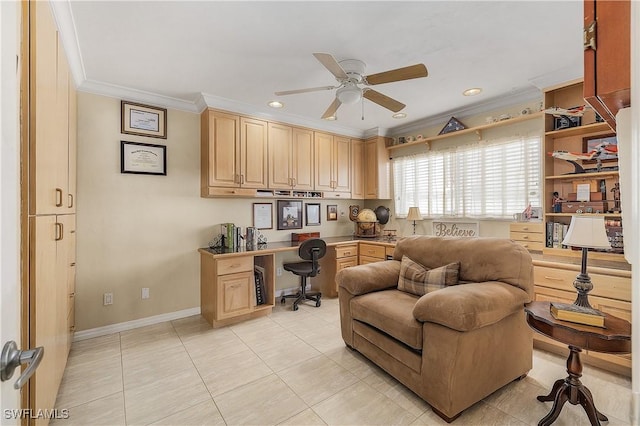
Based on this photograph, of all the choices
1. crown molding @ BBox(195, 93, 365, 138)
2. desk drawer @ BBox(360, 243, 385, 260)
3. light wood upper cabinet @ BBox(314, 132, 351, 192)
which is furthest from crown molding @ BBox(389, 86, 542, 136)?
desk drawer @ BBox(360, 243, 385, 260)

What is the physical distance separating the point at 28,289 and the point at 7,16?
3.51 feet

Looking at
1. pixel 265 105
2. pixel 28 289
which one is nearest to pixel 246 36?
pixel 265 105

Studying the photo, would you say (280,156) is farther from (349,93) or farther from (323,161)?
(349,93)

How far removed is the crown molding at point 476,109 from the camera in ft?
10.2

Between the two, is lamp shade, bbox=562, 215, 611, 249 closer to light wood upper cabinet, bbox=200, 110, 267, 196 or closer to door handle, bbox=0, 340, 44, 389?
door handle, bbox=0, 340, 44, 389

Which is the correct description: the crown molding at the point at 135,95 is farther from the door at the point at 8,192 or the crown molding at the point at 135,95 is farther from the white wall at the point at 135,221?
the door at the point at 8,192

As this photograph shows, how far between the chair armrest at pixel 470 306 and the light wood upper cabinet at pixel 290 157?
2.54m

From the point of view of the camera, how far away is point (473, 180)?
144 inches

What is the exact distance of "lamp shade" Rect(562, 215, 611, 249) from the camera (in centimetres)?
172

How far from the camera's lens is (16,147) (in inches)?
28.5

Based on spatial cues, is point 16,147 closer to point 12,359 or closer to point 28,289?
point 12,359

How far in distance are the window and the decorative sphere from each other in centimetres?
44

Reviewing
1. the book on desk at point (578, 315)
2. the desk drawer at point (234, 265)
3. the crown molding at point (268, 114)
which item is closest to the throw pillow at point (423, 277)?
the book on desk at point (578, 315)

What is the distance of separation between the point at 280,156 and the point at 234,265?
1.53 metres
